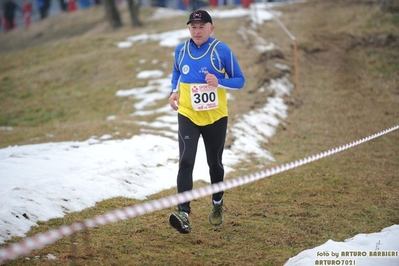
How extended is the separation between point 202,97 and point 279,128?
7.44 meters

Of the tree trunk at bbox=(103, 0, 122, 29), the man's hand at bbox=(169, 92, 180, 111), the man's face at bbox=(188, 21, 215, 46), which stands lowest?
the tree trunk at bbox=(103, 0, 122, 29)

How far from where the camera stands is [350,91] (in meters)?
16.6

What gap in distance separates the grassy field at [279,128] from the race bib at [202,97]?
4.85 ft

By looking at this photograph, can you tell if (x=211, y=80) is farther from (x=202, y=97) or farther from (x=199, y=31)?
(x=199, y=31)

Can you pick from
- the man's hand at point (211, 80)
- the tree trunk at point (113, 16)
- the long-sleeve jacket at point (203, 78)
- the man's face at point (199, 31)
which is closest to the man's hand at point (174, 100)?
the long-sleeve jacket at point (203, 78)

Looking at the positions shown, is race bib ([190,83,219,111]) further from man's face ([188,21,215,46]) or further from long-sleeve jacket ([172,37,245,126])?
A: man's face ([188,21,215,46])

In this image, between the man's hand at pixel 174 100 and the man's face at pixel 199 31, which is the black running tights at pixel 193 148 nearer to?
the man's hand at pixel 174 100

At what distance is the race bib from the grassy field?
148cm

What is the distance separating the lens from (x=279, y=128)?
44.6ft

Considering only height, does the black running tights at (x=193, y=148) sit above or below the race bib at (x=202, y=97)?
below

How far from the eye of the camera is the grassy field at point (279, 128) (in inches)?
242

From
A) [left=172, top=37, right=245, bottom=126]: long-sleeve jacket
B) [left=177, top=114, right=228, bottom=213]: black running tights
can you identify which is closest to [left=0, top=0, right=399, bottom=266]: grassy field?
[left=177, top=114, right=228, bottom=213]: black running tights

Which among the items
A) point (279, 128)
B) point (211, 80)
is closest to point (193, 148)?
point (211, 80)

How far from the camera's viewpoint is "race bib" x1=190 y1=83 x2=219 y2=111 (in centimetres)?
642
